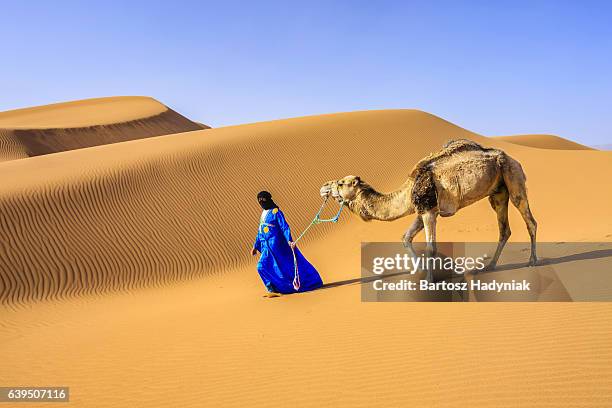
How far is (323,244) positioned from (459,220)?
167 inches

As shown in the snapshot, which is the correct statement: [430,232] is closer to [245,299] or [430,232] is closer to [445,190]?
[445,190]

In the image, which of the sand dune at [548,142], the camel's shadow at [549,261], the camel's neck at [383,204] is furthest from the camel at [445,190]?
the sand dune at [548,142]

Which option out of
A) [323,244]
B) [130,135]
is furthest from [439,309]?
[130,135]

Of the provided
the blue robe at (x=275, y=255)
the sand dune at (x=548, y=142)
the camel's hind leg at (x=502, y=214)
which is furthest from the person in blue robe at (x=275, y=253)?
the sand dune at (x=548, y=142)

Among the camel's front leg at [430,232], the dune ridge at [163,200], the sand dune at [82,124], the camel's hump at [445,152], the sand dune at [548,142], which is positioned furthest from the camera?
the sand dune at [548,142]

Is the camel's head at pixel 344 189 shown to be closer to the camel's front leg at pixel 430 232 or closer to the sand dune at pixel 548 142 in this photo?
the camel's front leg at pixel 430 232

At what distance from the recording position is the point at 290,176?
1514cm

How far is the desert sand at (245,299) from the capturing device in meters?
3.17

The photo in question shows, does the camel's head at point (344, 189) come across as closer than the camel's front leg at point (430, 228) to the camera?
No

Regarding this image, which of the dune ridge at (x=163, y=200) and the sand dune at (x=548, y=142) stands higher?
the sand dune at (x=548, y=142)

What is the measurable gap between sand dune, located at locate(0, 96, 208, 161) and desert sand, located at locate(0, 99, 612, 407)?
63.4 feet

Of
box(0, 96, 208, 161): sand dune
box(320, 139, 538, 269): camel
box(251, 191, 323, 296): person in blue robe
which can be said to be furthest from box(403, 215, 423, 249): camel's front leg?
box(0, 96, 208, 161): sand dune

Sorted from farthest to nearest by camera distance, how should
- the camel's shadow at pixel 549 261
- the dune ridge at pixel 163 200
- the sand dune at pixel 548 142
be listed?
the sand dune at pixel 548 142 → the dune ridge at pixel 163 200 → the camel's shadow at pixel 549 261

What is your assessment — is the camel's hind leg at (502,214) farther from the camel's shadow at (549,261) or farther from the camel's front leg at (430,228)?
the camel's front leg at (430,228)
